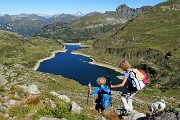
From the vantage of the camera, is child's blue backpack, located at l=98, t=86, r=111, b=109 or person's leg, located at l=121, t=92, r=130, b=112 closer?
person's leg, located at l=121, t=92, r=130, b=112

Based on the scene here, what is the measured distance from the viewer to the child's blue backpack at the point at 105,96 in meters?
22.8

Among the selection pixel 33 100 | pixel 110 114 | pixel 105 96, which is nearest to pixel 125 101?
pixel 105 96

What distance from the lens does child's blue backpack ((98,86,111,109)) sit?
22.8 meters

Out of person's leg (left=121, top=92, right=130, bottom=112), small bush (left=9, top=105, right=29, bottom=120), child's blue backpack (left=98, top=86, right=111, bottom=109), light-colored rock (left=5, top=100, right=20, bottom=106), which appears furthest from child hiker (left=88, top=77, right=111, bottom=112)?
light-colored rock (left=5, top=100, right=20, bottom=106)

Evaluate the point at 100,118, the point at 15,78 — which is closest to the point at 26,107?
the point at 100,118

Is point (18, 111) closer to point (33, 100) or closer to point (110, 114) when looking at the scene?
point (33, 100)

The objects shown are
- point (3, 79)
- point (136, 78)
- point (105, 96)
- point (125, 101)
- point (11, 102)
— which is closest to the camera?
point (136, 78)

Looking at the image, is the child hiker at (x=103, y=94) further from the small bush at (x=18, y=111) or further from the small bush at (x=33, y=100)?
the small bush at (x=18, y=111)

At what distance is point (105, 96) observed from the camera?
22.9 metres

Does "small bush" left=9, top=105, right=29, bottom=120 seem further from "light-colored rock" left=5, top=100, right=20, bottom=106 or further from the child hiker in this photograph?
the child hiker

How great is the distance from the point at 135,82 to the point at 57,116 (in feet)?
19.8

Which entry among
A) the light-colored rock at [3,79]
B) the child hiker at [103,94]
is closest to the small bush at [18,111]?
the child hiker at [103,94]

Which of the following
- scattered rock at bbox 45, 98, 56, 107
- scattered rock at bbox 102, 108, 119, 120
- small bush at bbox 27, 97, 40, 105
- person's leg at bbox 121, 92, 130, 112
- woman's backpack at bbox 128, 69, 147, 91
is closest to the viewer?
woman's backpack at bbox 128, 69, 147, 91

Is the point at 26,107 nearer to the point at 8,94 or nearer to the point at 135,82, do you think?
the point at 8,94
